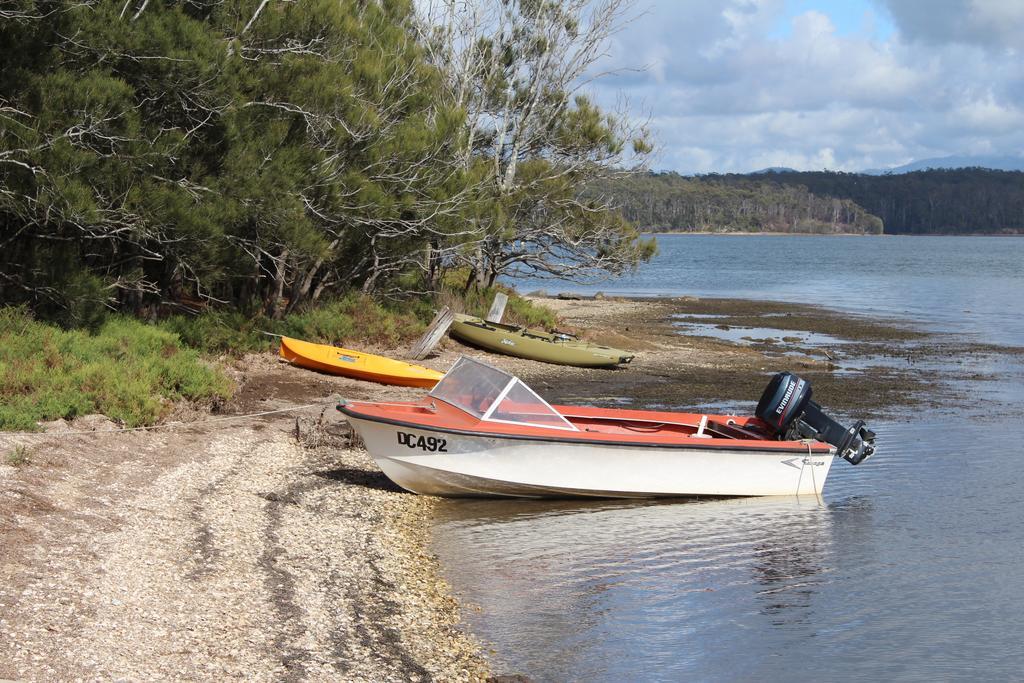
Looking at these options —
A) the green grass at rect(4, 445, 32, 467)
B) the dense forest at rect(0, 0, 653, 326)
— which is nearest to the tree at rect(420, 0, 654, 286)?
the dense forest at rect(0, 0, 653, 326)

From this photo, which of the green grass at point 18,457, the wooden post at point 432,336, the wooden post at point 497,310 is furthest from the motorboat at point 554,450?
the wooden post at point 497,310

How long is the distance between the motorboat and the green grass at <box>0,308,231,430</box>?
124 inches

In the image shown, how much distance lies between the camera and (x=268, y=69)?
18031 millimetres

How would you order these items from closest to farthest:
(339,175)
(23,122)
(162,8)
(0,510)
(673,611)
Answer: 1. (0,510)
2. (673,611)
3. (23,122)
4. (162,8)
5. (339,175)

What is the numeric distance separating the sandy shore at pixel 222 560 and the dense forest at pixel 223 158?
3202 mm

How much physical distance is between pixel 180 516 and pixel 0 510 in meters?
1.71

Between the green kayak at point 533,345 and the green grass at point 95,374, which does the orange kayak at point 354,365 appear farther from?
the green kayak at point 533,345

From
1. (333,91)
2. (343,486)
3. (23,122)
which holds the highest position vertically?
(333,91)

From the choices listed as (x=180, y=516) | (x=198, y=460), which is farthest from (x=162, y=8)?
(x=180, y=516)

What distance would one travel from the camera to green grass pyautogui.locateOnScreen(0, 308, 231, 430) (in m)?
13.1

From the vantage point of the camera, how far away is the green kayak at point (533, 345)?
24.6m

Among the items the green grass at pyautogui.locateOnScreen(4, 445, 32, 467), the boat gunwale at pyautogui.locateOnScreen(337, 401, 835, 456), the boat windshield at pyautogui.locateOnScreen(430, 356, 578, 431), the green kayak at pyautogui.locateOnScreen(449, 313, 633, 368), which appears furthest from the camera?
the green kayak at pyautogui.locateOnScreen(449, 313, 633, 368)

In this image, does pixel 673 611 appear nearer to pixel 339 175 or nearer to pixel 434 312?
pixel 339 175

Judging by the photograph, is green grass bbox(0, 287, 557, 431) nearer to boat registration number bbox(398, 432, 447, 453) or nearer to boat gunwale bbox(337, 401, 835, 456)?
boat gunwale bbox(337, 401, 835, 456)
